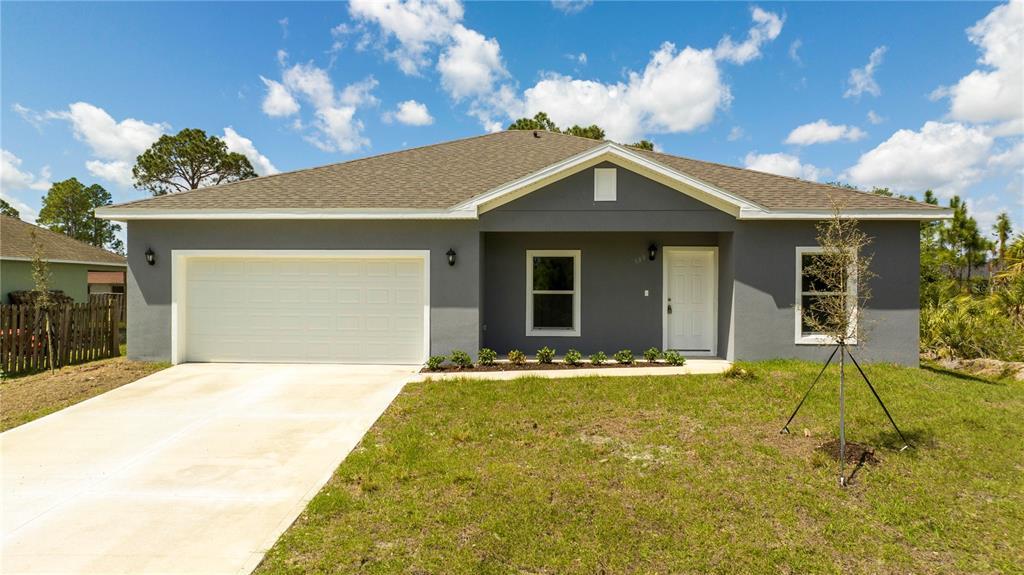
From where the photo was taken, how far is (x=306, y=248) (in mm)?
9375

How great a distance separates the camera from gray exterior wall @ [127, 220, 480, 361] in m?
9.24

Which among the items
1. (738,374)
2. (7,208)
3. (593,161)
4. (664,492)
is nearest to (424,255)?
(593,161)

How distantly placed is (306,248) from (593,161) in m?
6.16

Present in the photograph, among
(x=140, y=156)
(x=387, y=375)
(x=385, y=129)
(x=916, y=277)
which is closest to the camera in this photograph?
(x=387, y=375)

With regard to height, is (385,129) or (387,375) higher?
(385,129)

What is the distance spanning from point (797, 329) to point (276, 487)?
31.1 ft

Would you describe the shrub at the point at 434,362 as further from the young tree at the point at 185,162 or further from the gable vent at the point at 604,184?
the young tree at the point at 185,162

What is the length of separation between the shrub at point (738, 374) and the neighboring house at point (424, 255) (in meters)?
1.54

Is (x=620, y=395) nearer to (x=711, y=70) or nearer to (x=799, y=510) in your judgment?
(x=799, y=510)

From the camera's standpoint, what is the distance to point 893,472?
457 cm

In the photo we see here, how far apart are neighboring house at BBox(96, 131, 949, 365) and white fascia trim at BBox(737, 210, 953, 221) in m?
0.03

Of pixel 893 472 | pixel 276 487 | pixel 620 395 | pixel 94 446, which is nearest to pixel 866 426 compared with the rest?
pixel 893 472

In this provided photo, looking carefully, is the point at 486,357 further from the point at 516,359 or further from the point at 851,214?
the point at 851,214

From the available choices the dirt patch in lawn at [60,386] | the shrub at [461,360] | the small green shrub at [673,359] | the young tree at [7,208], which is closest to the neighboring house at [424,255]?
the shrub at [461,360]
